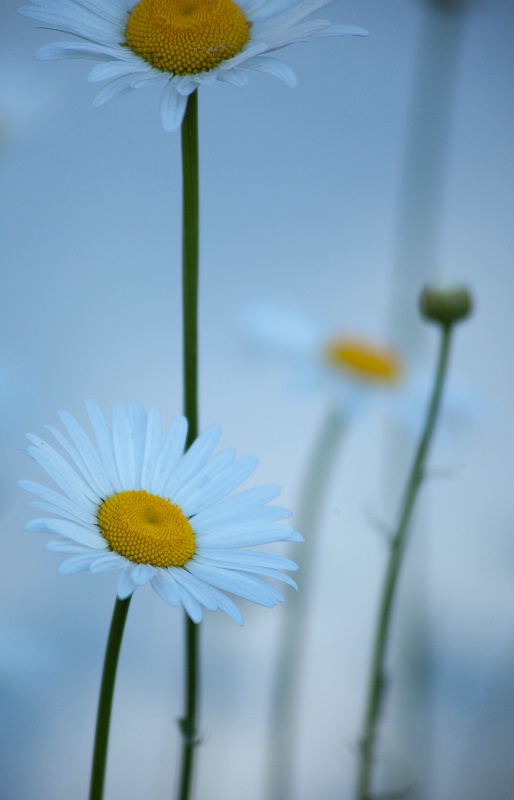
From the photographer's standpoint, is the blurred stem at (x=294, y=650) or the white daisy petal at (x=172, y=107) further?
the blurred stem at (x=294, y=650)

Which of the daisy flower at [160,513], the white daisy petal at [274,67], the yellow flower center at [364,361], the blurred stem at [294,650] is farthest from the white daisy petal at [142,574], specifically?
the yellow flower center at [364,361]

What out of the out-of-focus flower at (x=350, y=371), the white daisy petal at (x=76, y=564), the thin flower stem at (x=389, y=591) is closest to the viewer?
the white daisy petal at (x=76, y=564)

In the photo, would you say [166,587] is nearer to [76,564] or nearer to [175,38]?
[76,564]

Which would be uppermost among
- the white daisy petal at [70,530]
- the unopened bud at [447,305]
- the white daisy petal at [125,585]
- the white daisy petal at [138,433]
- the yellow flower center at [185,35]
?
Result: the yellow flower center at [185,35]

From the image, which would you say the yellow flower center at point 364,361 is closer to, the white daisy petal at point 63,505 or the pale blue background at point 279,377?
the pale blue background at point 279,377

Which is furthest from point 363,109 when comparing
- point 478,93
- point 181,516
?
point 181,516

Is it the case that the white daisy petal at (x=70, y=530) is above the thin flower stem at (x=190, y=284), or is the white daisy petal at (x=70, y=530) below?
below

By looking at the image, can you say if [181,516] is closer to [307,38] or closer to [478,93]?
[307,38]
